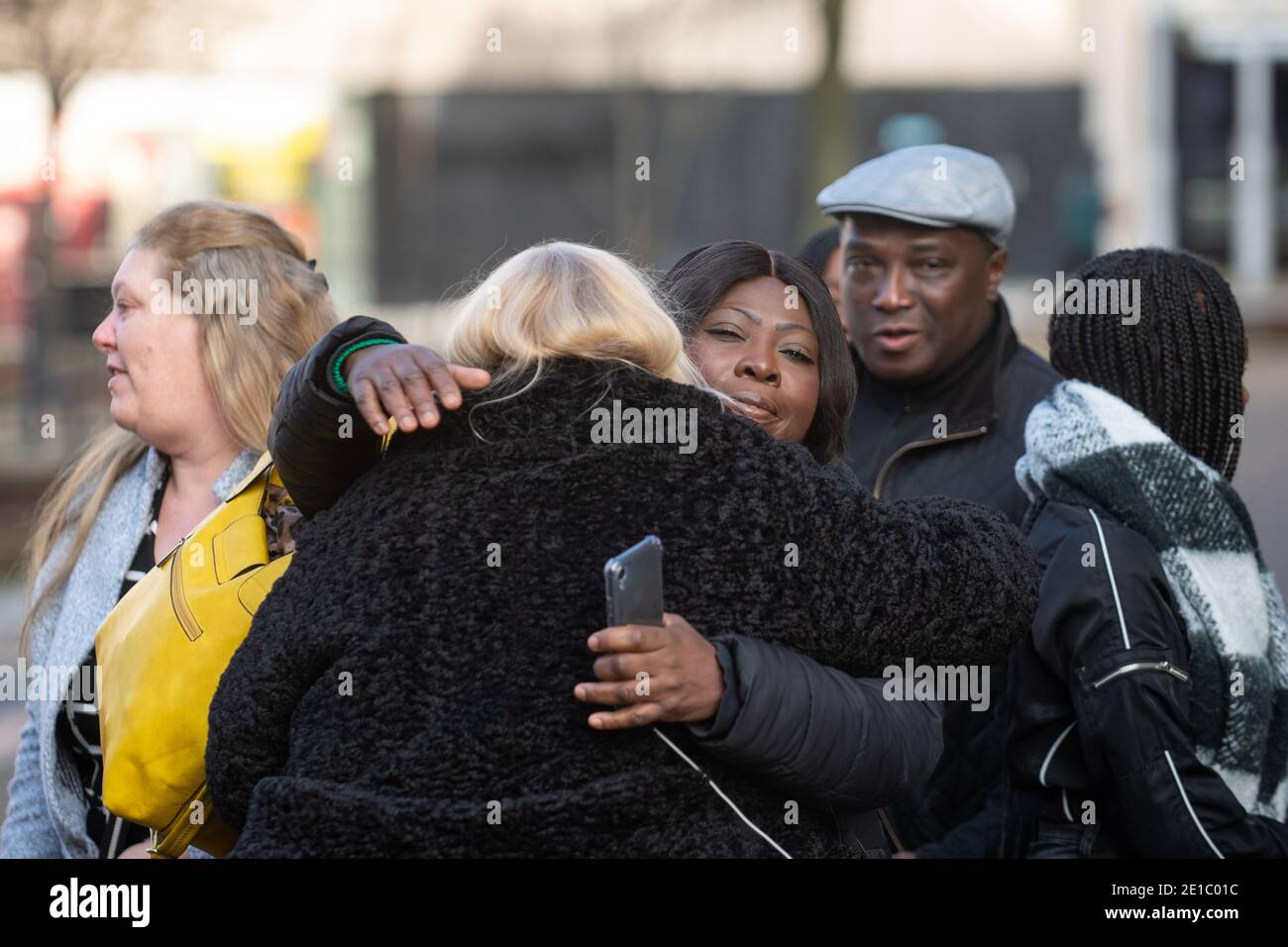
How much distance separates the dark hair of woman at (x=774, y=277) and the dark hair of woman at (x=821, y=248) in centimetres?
167

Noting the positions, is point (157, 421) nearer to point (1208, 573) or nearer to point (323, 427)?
point (323, 427)

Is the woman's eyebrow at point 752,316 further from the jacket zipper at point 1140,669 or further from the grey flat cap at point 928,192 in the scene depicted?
the grey flat cap at point 928,192

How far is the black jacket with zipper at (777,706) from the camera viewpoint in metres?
1.96

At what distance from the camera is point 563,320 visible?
207 cm

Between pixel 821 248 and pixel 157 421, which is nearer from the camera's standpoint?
pixel 157 421

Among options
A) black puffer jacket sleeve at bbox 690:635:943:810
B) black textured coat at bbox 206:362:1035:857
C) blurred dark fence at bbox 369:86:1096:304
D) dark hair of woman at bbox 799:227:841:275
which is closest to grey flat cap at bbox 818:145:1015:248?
dark hair of woman at bbox 799:227:841:275

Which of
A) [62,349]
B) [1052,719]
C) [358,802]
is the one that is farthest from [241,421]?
[62,349]

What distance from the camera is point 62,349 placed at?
13125 mm

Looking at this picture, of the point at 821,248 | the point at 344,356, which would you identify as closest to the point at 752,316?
the point at 344,356

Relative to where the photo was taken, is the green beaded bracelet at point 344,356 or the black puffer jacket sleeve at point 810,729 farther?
the green beaded bracelet at point 344,356

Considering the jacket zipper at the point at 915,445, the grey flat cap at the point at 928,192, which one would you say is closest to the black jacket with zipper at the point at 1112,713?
the jacket zipper at the point at 915,445

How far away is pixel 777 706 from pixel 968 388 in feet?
6.22

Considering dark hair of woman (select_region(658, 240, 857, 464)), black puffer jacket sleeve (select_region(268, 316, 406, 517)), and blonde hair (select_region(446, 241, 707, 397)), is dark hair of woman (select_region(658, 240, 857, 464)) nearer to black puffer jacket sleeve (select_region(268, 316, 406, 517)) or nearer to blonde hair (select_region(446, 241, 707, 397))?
blonde hair (select_region(446, 241, 707, 397))
